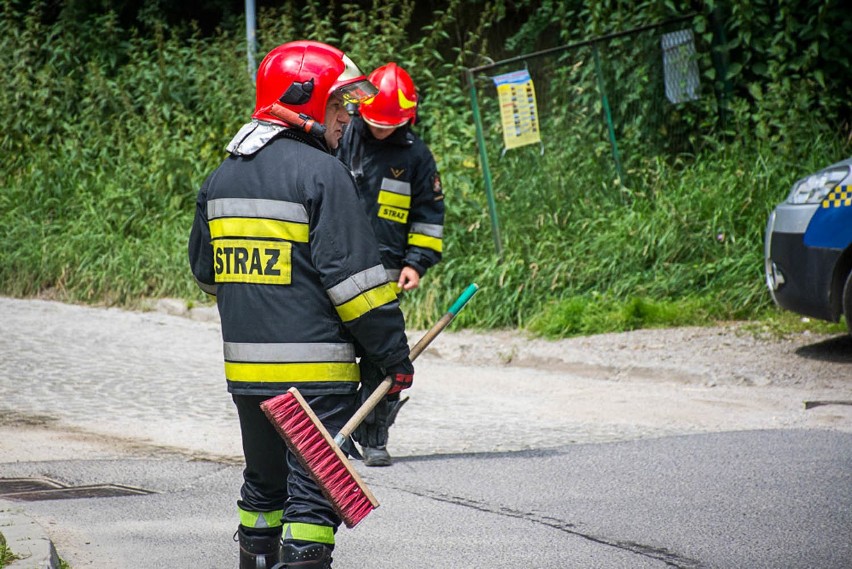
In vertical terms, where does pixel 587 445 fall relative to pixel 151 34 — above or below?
below

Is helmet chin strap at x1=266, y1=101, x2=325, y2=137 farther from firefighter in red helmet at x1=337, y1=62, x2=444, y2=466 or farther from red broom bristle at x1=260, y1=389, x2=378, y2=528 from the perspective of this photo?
firefighter in red helmet at x1=337, y1=62, x2=444, y2=466

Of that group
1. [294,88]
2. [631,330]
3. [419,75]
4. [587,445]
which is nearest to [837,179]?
[631,330]

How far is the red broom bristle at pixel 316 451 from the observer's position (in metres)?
3.11

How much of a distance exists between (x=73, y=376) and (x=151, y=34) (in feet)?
32.5

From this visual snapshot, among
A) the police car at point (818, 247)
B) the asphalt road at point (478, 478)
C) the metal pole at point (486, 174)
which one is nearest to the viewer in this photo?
the asphalt road at point (478, 478)

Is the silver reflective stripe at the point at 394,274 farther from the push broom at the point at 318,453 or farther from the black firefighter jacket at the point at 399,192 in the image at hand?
the push broom at the point at 318,453

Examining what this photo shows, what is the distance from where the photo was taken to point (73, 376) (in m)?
8.17

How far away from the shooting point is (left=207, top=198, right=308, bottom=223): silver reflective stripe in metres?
3.24

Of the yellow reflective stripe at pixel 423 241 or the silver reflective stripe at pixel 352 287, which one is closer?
the silver reflective stripe at pixel 352 287

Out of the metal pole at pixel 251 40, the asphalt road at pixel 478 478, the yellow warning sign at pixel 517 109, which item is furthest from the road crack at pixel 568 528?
the metal pole at pixel 251 40

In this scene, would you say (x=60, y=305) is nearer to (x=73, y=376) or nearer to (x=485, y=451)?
(x=73, y=376)

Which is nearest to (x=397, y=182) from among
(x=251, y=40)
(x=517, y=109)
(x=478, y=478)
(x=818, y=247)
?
(x=478, y=478)

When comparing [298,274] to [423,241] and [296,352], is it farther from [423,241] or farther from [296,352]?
[423,241]

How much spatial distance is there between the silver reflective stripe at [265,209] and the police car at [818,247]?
17.4 feet
